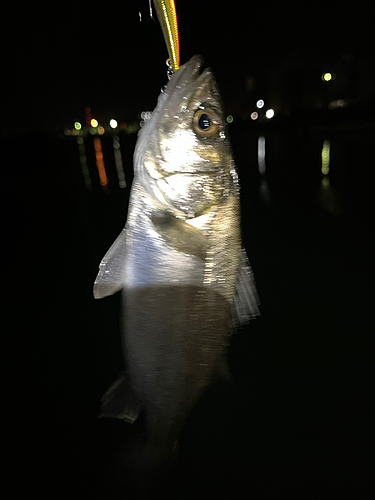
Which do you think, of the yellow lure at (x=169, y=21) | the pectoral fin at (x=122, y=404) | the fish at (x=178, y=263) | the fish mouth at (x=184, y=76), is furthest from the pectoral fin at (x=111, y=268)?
the yellow lure at (x=169, y=21)

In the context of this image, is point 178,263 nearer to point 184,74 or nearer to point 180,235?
point 180,235

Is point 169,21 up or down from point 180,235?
up

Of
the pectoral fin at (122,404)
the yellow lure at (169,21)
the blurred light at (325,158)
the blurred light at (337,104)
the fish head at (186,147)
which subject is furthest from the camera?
the blurred light at (337,104)

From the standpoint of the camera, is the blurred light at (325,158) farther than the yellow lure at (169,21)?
Yes

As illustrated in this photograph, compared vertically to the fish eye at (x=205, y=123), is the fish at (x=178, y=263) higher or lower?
lower

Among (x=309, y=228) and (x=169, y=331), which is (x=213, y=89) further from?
(x=309, y=228)

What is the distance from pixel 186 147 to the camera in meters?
1.22

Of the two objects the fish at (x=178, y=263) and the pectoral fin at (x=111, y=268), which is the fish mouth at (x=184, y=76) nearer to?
the fish at (x=178, y=263)

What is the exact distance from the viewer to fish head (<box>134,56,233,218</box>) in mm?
1188

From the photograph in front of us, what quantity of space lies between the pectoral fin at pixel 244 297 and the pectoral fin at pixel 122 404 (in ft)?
1.70

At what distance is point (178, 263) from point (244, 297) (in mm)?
327

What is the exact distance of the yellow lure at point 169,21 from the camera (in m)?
1.02

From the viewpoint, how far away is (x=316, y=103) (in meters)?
29.7

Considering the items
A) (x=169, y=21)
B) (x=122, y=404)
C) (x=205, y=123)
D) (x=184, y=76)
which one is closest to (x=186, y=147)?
(x=205, y=123)
